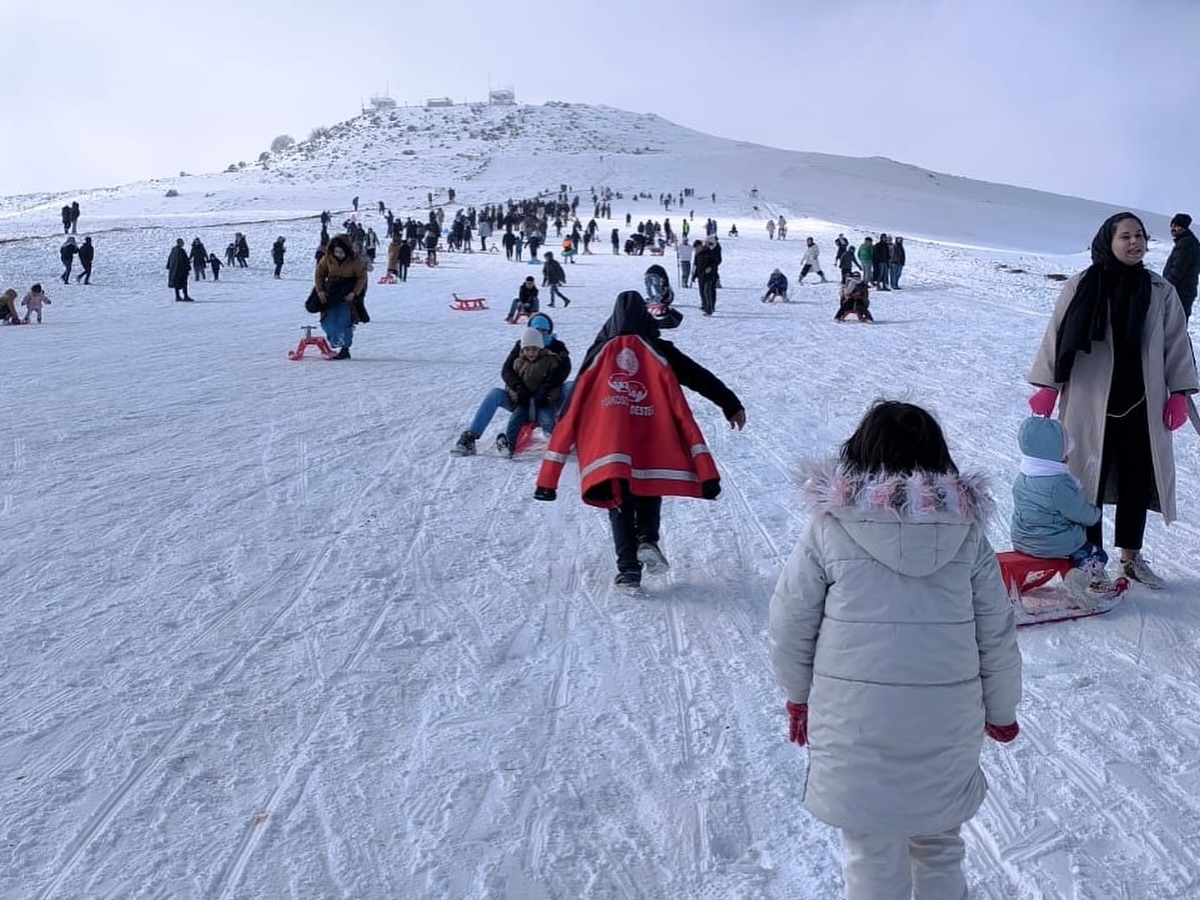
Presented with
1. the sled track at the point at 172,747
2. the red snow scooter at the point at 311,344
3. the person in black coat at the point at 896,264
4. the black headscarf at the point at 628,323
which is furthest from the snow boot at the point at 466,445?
the person in black coat at the point at 896,264

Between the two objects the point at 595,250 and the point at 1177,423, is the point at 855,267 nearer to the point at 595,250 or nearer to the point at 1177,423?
the point at 595,250

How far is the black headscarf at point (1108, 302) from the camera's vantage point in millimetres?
4637

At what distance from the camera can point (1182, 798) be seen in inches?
127

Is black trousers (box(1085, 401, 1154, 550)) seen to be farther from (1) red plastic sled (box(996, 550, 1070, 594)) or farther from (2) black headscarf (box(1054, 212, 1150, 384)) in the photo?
(2) black headscarf (box(1054, 212, 1150, 384))

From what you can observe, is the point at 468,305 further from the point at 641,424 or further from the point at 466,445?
the point at 641,424

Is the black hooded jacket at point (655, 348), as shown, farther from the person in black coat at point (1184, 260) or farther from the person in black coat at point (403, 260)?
the person in black coat at point (403, 260)

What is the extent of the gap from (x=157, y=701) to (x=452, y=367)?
8846mm

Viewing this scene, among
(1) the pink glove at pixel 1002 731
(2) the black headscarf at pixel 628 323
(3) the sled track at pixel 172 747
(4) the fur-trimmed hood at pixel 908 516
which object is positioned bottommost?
(3) the sled track at pixel 172 747

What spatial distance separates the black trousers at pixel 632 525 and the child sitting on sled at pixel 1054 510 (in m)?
1.64

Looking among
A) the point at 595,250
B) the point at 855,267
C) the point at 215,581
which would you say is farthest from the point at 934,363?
the point at 595,250

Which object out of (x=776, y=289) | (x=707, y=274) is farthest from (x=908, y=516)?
(x=776, y=289)

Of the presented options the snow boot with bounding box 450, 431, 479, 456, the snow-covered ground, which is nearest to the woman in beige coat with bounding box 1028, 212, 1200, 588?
the snow-covered ground

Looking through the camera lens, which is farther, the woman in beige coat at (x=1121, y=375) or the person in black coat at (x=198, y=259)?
the person in black coat at (x=198, y=259)

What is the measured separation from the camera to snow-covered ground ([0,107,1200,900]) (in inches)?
116
